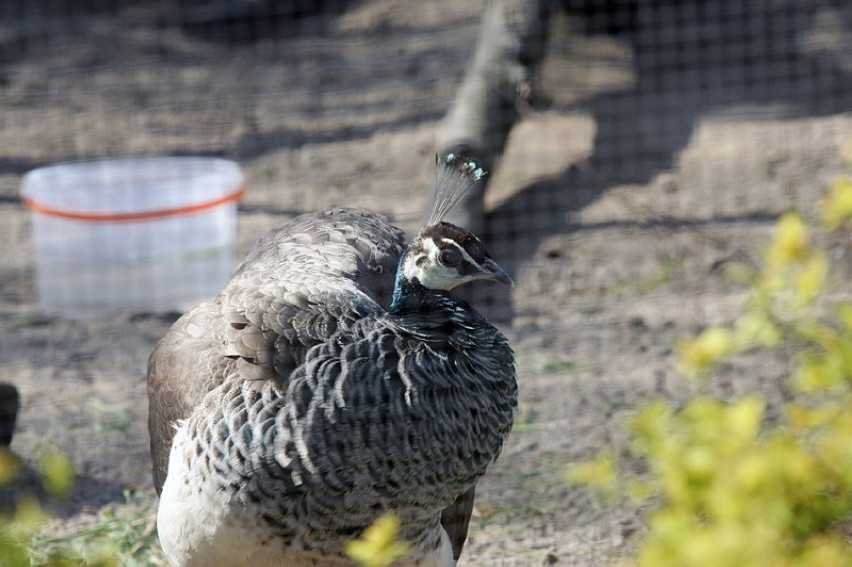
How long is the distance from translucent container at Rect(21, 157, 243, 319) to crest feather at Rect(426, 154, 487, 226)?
7.00ft

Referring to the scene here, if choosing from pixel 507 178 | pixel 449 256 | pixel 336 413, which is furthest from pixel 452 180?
pixel 507 178

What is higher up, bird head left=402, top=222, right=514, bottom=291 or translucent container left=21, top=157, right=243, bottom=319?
bird head left=402, top=222, right=514, bottom=291

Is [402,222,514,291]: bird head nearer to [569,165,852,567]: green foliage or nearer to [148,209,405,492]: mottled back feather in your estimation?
[148,209,405,492]: mottled back feather

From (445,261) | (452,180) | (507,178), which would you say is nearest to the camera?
(445,261)

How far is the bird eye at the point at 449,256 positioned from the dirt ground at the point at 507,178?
517 mm

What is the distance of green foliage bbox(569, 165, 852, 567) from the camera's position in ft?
3.92

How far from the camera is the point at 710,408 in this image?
1513mm

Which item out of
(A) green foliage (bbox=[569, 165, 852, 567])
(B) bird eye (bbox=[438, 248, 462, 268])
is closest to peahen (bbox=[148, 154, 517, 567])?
(B) bird eye (bbox=[438, 248, 462, 268])

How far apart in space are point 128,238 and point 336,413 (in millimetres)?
2544

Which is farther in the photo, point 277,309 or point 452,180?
point 452,180

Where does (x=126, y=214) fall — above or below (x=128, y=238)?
above

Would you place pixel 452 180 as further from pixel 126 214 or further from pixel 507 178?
pixel 507 178

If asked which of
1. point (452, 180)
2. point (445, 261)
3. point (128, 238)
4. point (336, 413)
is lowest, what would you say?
point (128, 238)

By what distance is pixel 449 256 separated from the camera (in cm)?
225
